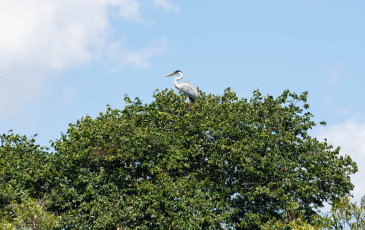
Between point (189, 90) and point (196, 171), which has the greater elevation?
point (189, 90)

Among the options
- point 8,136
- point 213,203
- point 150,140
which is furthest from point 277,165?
point 8,136

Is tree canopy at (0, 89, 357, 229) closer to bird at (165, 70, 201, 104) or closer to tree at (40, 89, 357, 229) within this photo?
tree at (40, 89, 357, 229)

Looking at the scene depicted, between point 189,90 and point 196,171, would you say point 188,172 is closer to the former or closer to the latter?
point 196,171

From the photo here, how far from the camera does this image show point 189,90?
35.3m

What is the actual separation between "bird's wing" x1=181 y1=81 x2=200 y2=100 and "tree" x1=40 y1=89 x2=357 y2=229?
3.40m

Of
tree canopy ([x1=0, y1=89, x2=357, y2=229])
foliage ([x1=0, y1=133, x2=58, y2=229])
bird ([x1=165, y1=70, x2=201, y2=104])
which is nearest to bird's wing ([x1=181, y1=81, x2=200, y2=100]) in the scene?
bird ([x1=165, y1=70, x2=201, y2=104])

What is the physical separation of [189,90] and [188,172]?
721 cm

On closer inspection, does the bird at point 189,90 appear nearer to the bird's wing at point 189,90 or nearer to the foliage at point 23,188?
the bird's wing at point 189,90

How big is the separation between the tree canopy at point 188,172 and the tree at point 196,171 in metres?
0.05

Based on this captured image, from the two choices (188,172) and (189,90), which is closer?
(188,172)

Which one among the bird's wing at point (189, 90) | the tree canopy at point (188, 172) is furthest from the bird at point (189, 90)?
the tree canopy at point (188, 172)

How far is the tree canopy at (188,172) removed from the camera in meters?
27.6

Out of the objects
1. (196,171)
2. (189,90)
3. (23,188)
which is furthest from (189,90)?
(23,188)

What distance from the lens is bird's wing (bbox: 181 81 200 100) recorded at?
35.2m
